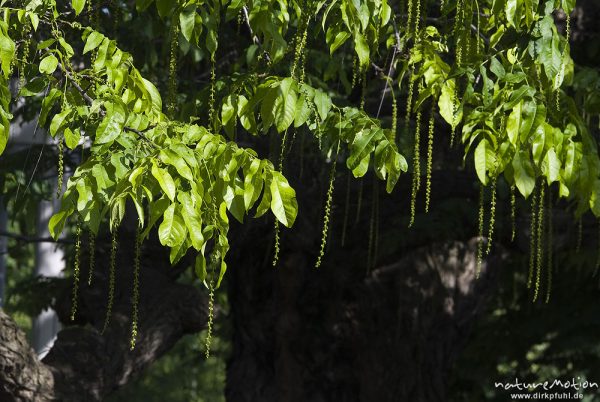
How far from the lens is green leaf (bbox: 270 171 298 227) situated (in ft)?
9.43

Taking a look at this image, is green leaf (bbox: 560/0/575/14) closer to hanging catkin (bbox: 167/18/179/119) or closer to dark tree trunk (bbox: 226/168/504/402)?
hanging catkin (bbox: 167/18/179/119)

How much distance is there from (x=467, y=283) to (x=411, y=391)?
761mm

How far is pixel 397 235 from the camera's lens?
6098mm

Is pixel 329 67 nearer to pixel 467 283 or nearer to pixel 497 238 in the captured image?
pixel 497 238

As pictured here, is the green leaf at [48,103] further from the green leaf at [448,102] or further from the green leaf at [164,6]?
the green leaf at [448,102]

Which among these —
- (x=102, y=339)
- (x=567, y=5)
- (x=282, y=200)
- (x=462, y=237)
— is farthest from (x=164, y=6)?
(x=462, y=237)

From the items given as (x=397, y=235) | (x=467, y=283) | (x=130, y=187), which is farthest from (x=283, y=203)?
(x=467, y=283)

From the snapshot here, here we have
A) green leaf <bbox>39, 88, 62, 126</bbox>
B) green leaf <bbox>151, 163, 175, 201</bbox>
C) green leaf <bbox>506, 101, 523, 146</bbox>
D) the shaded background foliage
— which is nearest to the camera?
green leaf <bbox>151, 163, 175, 201</bbox>

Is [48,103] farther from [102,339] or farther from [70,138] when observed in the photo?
[102,339]

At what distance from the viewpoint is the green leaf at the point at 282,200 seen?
2875mm

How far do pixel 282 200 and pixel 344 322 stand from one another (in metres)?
3.86

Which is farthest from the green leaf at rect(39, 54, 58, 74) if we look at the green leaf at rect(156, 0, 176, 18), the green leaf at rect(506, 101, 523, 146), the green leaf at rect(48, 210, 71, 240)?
the green leaf at rect(506, 101, 523, 146)

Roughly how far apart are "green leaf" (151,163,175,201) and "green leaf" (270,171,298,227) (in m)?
0.32

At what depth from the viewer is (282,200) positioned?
2.92 m
